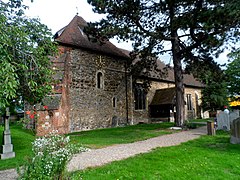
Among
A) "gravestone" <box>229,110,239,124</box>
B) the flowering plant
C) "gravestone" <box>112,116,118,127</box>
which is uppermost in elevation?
"gravestone" <box>229,110,239,124</box>

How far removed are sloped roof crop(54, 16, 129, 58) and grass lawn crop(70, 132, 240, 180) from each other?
12138 mm

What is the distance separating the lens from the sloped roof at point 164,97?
25562 mm

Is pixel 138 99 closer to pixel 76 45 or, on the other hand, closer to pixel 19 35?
pixel 76 45

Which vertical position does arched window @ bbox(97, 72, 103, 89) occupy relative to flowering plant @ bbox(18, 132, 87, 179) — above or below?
above

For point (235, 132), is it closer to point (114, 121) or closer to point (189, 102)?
point (114, 121)

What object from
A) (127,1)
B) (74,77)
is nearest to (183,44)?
(127,1)

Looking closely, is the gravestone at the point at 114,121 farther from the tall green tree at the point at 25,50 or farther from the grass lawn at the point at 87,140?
the tall green tree at the point at 25,50

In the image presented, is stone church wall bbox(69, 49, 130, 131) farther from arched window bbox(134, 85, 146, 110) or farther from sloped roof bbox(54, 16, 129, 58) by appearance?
arched window bbox(134, 85, 146, 110)

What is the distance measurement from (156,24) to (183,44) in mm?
2840

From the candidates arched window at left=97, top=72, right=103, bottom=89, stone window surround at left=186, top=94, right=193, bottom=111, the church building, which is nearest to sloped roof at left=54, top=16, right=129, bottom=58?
the church building

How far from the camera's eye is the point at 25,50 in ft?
19.7

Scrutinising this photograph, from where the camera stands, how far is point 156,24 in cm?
1659

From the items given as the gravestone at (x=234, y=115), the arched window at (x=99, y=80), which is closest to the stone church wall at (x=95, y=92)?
the arched window at (x=99, y=80)

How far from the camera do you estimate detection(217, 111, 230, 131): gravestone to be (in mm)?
14069
